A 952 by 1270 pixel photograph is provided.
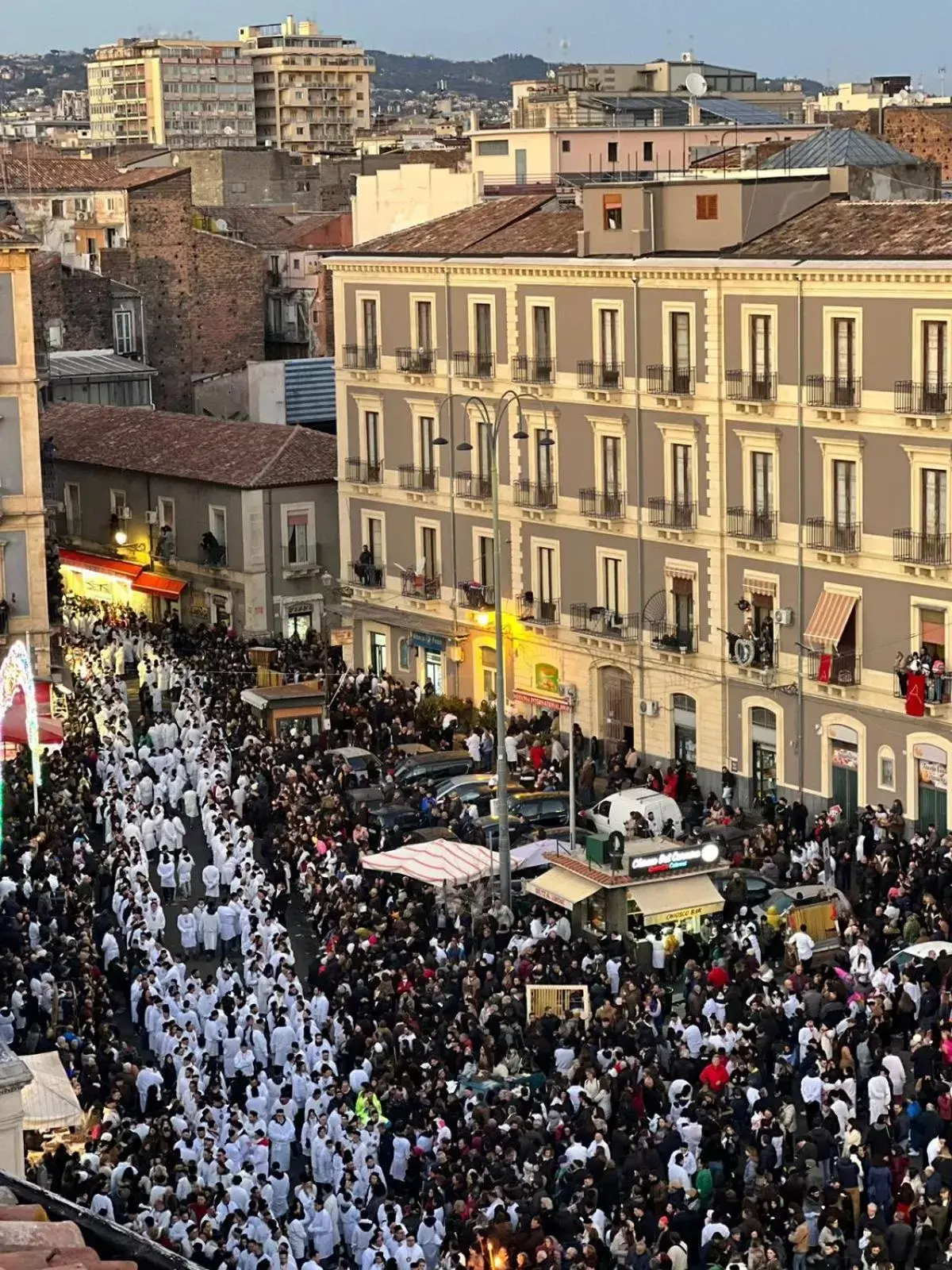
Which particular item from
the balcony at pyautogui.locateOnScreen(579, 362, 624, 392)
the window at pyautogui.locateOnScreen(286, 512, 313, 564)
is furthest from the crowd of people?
the window at pyautogui.locateOnScreen(286, 512, 313, 564)

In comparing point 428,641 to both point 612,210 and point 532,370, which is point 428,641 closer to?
point 532,370

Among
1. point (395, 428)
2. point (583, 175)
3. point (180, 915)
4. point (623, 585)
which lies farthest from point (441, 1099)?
point (583, 175)

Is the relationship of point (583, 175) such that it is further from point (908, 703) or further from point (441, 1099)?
point (441, 1099)

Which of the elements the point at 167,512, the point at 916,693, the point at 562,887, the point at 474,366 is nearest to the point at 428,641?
the point at 474,366

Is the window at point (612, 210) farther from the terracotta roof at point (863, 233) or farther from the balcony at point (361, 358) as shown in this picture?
the balcony at point (361, 358)

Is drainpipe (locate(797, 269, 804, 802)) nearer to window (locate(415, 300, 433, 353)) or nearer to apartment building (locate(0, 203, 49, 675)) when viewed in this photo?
window (locate(415, 300, 433, 353))

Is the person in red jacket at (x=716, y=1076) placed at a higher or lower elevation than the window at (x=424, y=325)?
lower

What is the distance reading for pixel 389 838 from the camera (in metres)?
41.3

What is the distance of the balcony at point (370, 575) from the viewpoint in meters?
56.6

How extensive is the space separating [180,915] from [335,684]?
1711cm

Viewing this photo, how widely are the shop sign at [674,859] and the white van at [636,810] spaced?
5190 mm

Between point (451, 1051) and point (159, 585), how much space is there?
3473 centimetres

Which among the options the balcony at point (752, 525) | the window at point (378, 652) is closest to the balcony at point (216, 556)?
the window at point (378, 652)

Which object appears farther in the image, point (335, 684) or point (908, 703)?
point (335, 684)
